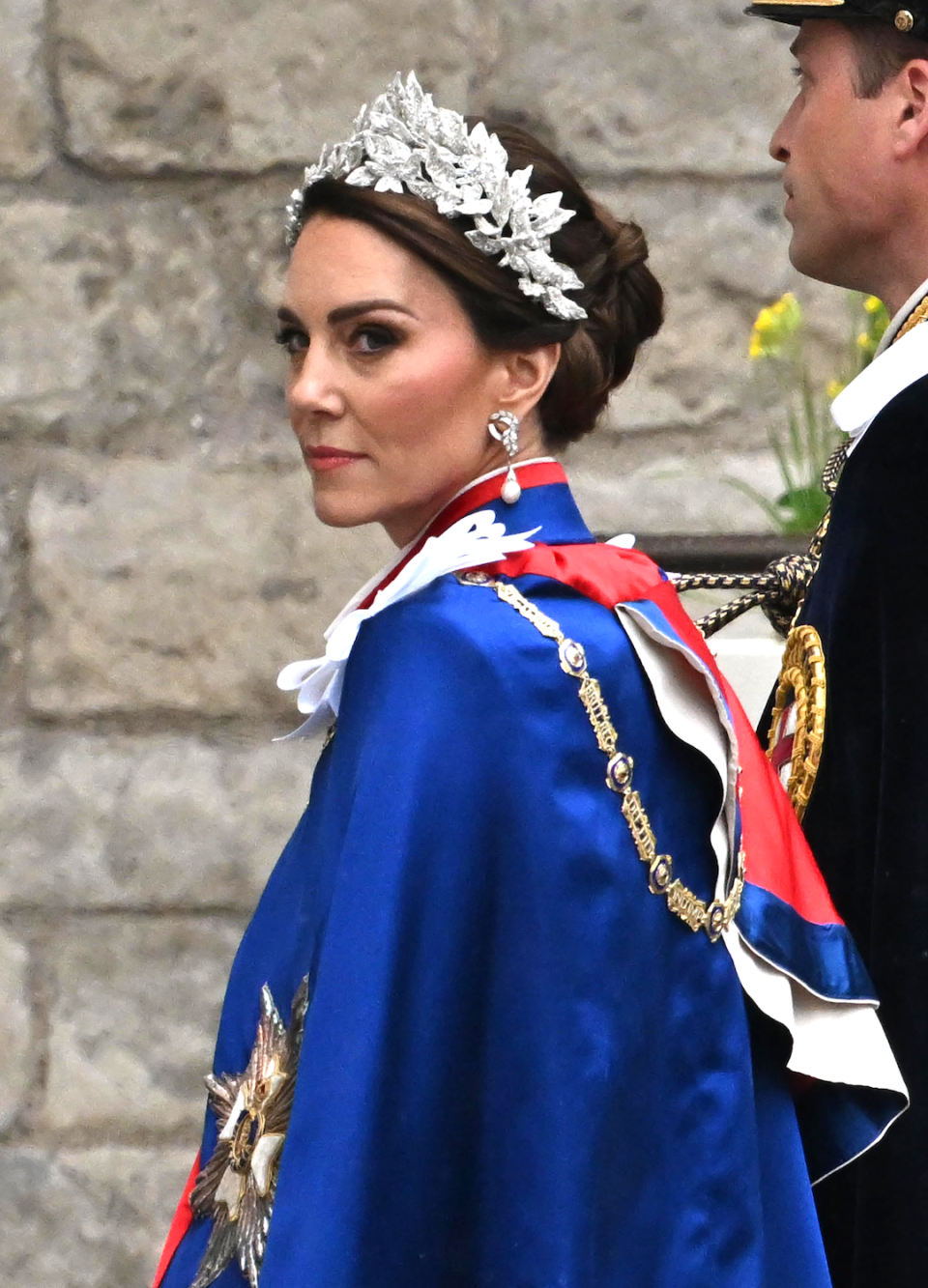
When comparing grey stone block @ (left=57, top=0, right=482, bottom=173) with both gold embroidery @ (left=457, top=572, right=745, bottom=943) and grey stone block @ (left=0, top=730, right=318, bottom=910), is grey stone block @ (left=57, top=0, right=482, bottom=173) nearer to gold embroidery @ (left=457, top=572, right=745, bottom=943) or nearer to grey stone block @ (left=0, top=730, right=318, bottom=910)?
grey stone block @ (left=0, top=730, right=318, bottom=910)

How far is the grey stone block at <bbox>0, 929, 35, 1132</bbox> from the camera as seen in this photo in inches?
95.8

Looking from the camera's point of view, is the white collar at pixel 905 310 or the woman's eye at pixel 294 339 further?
the white collar at pixel 905 310

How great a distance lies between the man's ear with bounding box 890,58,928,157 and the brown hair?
0.25 metres

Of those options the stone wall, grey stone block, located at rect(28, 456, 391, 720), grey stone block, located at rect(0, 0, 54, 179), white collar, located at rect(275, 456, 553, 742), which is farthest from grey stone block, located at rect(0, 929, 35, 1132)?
white collar, located at rect(275, 456, 553, 742)

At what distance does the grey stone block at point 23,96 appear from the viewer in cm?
240

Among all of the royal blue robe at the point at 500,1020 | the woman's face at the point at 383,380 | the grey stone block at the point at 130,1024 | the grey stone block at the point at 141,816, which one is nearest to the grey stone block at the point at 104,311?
the grey stone block at the point at 141,816

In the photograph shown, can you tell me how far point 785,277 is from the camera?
8.21 feet

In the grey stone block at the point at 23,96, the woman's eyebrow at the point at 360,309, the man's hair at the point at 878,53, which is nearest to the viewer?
the woman's eyebrow at the point at 360,309

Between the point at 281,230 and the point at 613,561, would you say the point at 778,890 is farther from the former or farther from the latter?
the point at 281,230

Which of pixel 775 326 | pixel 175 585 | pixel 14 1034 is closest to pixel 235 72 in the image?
pixel 175 585

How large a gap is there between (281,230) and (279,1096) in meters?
1.39

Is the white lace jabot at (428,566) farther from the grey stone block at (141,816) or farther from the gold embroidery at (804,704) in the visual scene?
the grey stone block at (141,816)

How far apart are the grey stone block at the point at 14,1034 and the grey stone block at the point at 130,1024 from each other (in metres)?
0.03

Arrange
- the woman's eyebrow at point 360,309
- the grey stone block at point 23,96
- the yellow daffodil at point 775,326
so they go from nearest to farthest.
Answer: the woman's eyebrow at point 360,309 → the yellow daffodil at point 775,326 → the grey stone block at point 23,96
